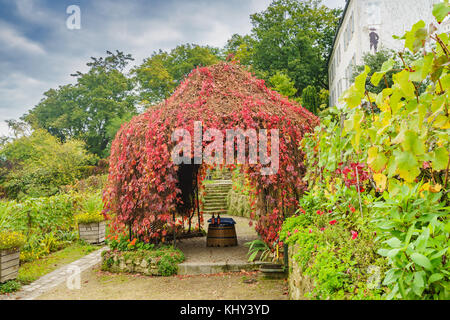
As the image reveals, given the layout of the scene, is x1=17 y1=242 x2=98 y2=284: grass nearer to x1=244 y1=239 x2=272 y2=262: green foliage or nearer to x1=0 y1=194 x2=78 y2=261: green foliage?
x1=0 y1=194 x2=78 y2=261: green foliage

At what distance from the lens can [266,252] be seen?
6.09 metres

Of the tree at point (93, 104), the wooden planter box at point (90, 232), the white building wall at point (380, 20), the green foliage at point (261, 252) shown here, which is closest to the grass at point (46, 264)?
the wooden planter box at point (90, 232)

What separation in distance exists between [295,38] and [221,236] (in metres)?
22.7

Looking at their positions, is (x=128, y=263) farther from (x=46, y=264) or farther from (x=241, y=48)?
(x=241, y=48)

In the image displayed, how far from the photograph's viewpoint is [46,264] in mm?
7059

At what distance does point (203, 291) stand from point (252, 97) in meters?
3.68

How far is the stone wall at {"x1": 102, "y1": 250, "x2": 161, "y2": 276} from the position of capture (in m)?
5.86

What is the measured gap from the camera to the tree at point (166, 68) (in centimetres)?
2767

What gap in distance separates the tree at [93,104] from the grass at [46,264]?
68.4 ft

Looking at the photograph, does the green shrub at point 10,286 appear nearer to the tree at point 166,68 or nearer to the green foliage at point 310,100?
the green foliage at point 310,100

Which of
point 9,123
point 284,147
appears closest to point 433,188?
point 284,147

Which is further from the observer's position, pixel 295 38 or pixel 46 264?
pixel 295 38

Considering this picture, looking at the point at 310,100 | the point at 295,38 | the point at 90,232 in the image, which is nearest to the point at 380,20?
the point at 310,100

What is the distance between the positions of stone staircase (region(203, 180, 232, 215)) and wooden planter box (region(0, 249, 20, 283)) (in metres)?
8.72
